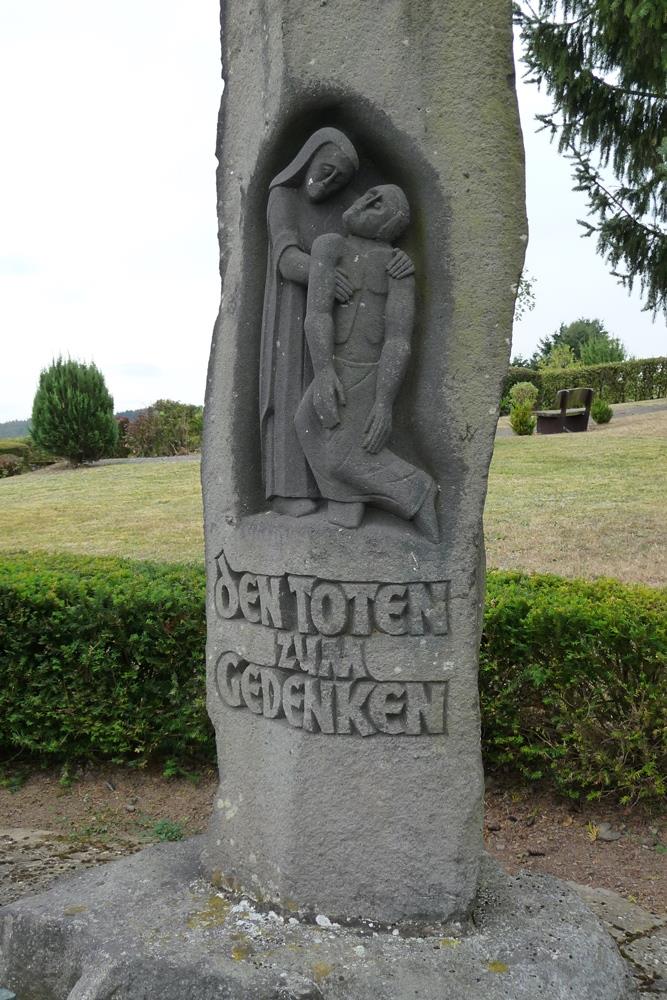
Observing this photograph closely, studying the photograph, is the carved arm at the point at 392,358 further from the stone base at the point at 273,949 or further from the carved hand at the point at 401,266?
the stone base at the point at 273,949

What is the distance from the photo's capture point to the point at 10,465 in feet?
70.2

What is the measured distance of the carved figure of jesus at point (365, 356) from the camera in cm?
273

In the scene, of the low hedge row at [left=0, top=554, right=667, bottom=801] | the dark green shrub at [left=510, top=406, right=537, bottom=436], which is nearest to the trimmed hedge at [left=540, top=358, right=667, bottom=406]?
the dark green shrub at [left=510, top=406, right=537, bottom=436]

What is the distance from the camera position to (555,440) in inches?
712

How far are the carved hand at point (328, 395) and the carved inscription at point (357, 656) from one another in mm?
496

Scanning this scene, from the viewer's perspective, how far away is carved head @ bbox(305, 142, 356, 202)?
2699mm

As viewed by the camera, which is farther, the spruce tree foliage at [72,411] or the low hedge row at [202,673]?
the spruce tree foliage at [72,411]

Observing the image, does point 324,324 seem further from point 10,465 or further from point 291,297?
point 10,465

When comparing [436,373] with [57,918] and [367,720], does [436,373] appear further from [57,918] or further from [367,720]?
[57,918]

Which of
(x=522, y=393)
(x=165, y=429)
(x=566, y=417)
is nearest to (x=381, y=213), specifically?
(x=566, y=417)

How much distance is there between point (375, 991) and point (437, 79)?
252 centimetres

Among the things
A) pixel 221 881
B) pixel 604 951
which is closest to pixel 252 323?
pixel 221 881

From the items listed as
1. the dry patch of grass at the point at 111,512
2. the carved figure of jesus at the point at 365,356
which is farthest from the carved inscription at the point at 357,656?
the dry patch of grass at the point at 111,512

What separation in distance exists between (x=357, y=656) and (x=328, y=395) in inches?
31.1
